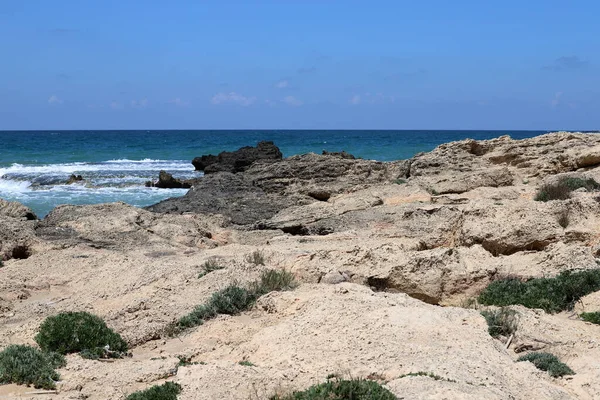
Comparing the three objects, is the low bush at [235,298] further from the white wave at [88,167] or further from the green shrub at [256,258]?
the white wave at [88,167]

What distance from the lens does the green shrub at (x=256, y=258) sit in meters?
10.6

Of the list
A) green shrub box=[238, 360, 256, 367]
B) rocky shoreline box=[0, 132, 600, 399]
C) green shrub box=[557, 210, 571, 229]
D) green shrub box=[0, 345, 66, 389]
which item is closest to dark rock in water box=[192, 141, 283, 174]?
rocky shoreline box=[0, 132, 600, 399]

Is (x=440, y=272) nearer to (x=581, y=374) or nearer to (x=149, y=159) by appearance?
(x=581, y=374)

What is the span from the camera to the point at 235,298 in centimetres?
864

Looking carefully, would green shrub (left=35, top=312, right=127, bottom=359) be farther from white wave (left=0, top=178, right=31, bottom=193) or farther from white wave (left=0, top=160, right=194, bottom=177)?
white wave (left=0, top=160, right=194, bottom=177)

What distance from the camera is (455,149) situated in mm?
24562

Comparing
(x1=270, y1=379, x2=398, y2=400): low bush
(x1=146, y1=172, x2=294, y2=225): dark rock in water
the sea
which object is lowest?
the sea

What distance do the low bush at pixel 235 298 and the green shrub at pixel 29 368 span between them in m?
1.77

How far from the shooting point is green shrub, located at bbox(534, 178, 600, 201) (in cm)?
1508

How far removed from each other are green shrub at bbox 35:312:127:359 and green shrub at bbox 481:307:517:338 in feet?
13.1

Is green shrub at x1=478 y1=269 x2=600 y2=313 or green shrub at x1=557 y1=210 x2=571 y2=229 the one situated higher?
green shrub at x1=557 y1=210 x2=571 y2=229

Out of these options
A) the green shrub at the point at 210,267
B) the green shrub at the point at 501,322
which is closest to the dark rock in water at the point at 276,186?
the green shrub at the point at 210,267

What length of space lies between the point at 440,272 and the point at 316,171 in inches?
629

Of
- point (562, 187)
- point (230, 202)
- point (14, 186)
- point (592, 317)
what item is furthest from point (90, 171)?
point (592, 317)
